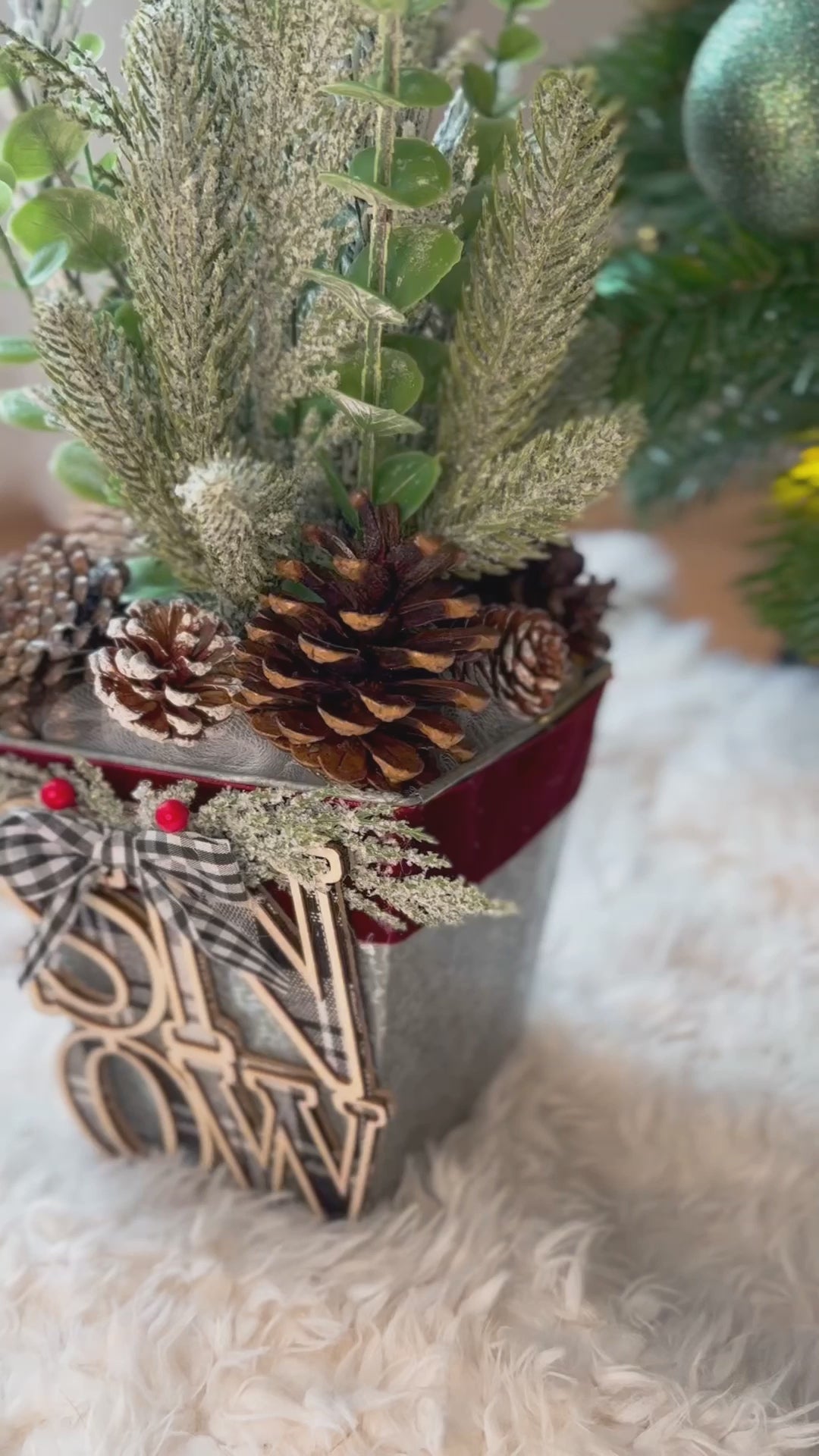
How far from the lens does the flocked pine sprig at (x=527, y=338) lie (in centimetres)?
28

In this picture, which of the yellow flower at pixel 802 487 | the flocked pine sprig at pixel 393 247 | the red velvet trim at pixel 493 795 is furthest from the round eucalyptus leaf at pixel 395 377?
the yellow flower at pixel 802 487

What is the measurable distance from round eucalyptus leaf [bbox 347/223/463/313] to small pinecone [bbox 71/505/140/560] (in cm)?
14

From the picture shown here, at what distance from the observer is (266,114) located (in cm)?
28

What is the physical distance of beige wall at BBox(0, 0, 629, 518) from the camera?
1.26 feet

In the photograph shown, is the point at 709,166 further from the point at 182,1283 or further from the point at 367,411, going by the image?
the point at 182,1283

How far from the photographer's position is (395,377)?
0.30m

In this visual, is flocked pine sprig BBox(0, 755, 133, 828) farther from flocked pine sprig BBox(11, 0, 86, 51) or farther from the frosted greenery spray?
flocked pine sprig BBox(11, 0, 86, 51)

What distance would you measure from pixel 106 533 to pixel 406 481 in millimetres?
129

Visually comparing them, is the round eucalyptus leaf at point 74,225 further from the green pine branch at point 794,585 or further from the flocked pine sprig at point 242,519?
the green pine branch at point 794,585

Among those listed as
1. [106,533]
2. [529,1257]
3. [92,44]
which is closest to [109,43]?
[92,44]

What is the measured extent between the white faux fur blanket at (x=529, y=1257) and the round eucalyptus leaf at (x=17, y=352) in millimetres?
289

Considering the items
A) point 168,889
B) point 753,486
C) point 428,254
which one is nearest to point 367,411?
point 428,254

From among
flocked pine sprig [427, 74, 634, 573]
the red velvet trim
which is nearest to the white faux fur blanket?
the red velvet trim

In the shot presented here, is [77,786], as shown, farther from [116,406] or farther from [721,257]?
[721,257]
